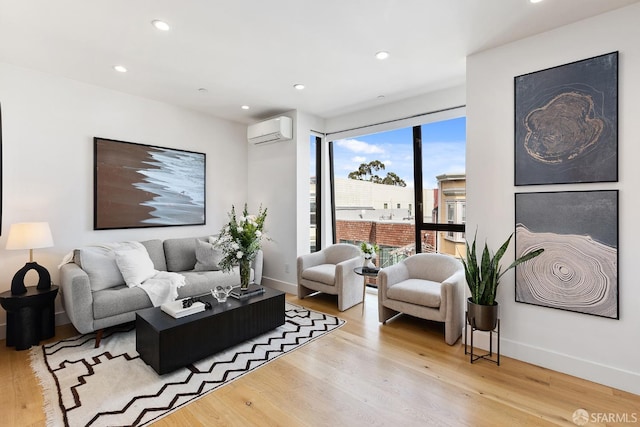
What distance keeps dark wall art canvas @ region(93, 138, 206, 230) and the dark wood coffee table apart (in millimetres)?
1683

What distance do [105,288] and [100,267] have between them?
219mm

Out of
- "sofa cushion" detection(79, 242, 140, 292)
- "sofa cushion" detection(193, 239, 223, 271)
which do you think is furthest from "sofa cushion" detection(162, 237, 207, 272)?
"sofa cushion" detection(79, 242, 140, 292)

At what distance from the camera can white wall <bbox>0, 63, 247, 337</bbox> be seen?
3.04 m

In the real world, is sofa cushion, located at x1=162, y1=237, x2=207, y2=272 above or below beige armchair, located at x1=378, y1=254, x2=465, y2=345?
above

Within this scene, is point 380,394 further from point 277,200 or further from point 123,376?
point 277,200

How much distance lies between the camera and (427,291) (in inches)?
121

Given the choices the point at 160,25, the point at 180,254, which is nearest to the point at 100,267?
the point at 180,254

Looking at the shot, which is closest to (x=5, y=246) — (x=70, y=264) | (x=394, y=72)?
(x=70, y=264)

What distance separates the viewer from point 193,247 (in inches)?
162

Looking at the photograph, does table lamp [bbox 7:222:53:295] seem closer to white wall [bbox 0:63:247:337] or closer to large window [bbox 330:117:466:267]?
white wall [bbox 0:63:247:337]

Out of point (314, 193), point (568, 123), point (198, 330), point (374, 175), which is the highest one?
point (568, 123)

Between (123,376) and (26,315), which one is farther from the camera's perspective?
(26,315)

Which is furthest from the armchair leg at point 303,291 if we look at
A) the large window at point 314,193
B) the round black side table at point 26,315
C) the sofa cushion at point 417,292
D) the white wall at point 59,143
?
the round black side table at point 26,315

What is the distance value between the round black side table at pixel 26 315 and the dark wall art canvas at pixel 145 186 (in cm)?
100
